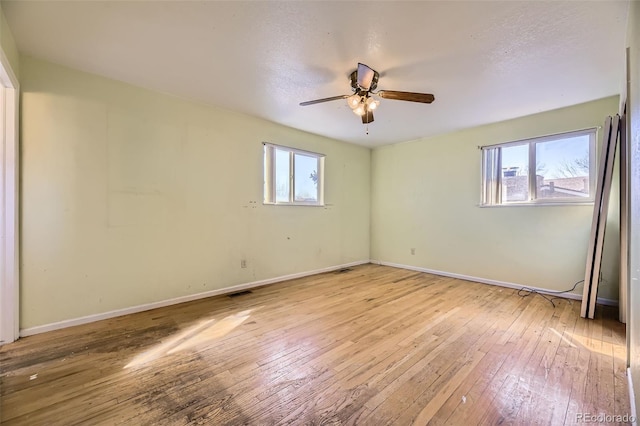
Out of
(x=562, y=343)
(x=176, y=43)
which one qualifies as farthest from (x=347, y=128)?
(x=562, y=343)

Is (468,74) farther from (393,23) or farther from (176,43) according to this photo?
(176,43)

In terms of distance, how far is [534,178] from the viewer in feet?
12.2

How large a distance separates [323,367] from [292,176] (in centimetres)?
309

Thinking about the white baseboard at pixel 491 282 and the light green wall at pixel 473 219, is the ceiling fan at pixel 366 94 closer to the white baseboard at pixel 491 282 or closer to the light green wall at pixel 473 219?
the light green wall at pixel 473 219

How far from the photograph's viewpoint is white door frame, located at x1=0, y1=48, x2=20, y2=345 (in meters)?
2.18

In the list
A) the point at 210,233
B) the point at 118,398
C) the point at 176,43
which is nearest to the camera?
the point at 118,398

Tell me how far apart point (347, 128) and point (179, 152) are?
8.27 ft

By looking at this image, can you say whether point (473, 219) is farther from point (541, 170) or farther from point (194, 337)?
point (194, 337)

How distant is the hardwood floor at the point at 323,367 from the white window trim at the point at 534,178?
131 cm

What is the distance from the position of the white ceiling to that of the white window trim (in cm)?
45

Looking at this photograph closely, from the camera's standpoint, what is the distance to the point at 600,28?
1.94 metres

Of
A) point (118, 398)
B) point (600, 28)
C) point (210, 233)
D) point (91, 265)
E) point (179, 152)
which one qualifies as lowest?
point (118, 398)

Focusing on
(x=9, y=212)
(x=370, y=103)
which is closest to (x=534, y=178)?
(x=370, y=103)

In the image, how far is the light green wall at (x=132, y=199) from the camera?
2416mm
